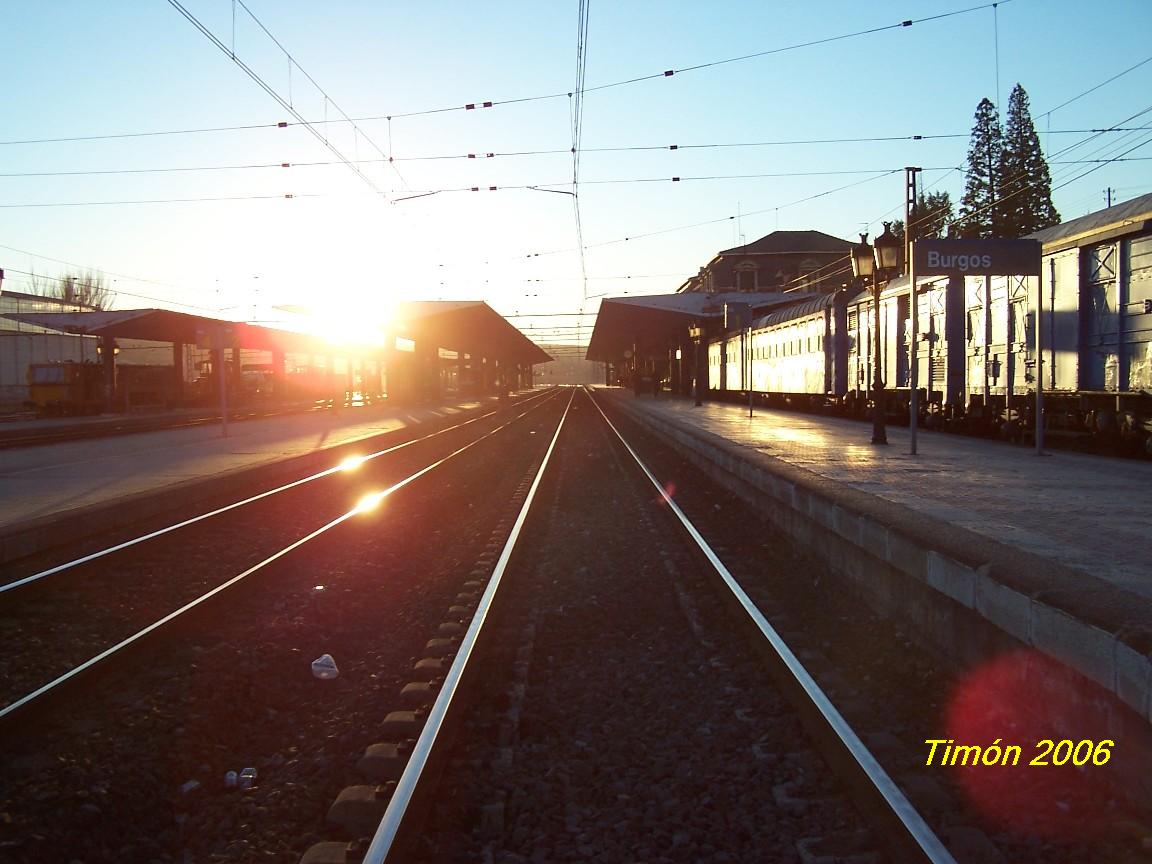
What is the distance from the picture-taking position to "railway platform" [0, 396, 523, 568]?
32.9ft

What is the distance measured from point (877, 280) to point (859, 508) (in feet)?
34.2

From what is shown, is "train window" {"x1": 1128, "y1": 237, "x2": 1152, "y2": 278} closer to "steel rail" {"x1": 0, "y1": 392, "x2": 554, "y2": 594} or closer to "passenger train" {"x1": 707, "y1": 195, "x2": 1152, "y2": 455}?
"passenger train" {"x1": 707, "y1": 195, "x2": 1152, "y2": 455}

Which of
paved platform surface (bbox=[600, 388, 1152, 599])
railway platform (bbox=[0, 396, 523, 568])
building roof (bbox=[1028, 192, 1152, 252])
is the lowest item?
railway platform (bbox=[0, 396, 523, 568])

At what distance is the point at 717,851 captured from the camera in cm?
322

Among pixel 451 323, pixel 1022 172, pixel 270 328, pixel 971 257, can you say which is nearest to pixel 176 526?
pixel 971 257

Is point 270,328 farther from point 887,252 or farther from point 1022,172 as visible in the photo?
point 1022,172

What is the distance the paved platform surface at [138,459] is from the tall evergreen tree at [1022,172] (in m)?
60.2

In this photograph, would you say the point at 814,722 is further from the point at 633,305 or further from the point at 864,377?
the point at 633,305

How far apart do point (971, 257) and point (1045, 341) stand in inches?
124

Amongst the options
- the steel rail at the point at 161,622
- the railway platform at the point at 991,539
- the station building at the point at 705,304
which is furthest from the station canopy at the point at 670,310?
the steel rail at the point at 161,622

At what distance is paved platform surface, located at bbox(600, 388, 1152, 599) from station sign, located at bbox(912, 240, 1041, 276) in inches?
105

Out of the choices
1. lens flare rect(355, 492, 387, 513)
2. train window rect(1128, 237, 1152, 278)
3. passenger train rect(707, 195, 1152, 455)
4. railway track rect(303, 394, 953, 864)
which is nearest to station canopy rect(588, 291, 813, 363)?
passenger train rect(707, 195, 1152, 455)

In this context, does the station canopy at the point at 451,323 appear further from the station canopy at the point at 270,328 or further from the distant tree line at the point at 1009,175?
the distant tree line at the point at 1009,175

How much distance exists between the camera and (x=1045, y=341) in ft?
48.2
